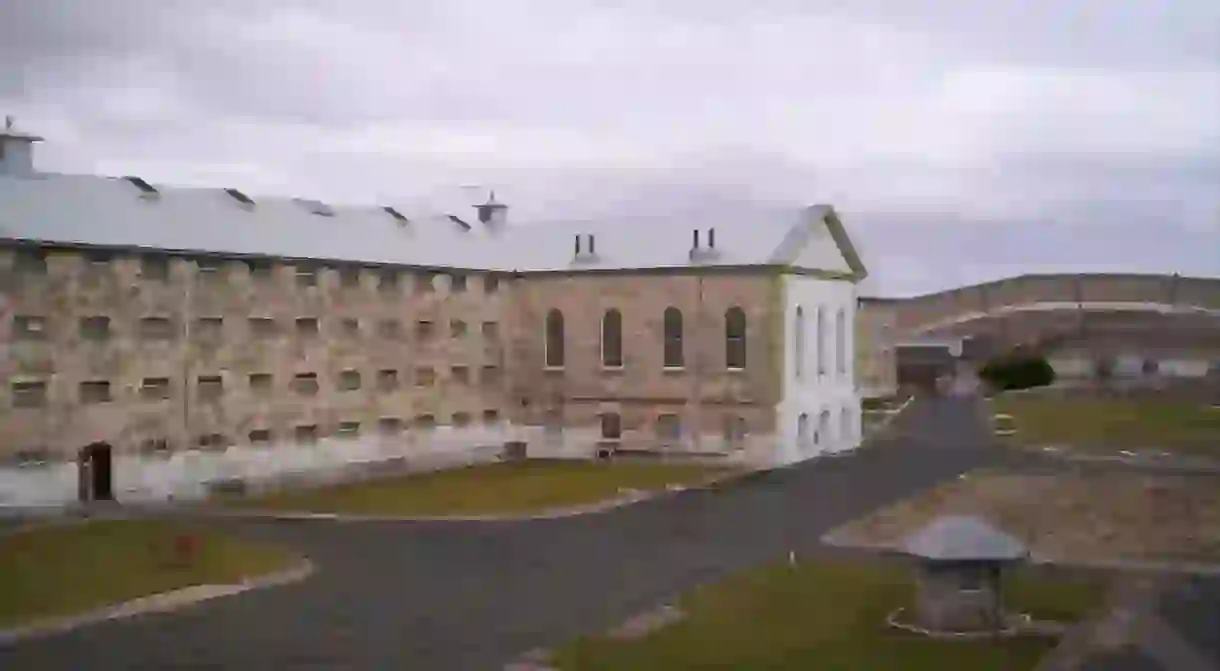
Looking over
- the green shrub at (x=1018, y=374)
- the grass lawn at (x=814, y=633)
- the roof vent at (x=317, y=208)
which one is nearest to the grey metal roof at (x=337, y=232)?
the roof vent at (x=317, y=208)

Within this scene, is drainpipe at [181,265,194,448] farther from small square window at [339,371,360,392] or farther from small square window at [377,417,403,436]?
small square window at [377,417,403,436]

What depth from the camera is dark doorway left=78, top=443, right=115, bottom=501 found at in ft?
113

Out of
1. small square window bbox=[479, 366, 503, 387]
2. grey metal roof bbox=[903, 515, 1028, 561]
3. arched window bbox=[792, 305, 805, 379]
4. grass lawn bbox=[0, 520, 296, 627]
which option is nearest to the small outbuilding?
grey metal roof bbox=[903, 515, 1028, 561]

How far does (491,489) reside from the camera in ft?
127

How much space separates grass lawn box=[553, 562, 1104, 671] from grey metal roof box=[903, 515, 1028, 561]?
1.16 meters

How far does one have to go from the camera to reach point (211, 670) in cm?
1778

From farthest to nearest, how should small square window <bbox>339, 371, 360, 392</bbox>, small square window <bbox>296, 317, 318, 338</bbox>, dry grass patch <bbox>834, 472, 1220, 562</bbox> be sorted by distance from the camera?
small square window <bbox>339, 371, 360, 392</bbox> < small square window <bbox>296, 317, 318, 338</bbox> < dry grass patch <bbox>834, 472, 1220, 562</bbox>

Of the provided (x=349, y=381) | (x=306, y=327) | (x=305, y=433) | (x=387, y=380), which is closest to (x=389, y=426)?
(x=387, y=380)

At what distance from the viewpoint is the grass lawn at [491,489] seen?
3497 cm

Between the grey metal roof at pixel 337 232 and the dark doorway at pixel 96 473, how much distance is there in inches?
209

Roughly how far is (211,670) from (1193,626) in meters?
13.8

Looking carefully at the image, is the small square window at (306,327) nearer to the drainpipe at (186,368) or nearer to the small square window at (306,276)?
the small square window at (306,276)

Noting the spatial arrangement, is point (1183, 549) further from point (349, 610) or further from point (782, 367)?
point (782, 367)

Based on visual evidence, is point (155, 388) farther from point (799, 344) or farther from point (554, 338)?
point (799, 344)
